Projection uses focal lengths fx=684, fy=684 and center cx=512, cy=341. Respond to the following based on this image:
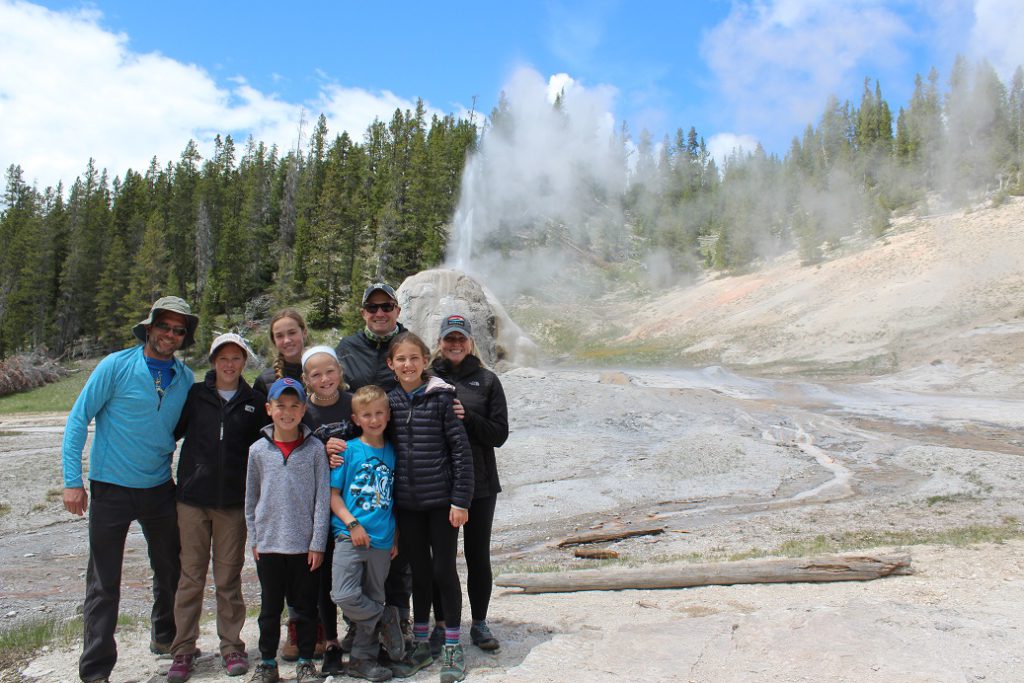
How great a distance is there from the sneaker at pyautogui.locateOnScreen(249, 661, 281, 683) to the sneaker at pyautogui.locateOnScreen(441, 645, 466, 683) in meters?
0.91

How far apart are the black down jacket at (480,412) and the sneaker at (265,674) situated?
1.43m

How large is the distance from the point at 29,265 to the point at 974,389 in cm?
5811

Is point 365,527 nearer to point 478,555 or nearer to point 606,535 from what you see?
point 478,555

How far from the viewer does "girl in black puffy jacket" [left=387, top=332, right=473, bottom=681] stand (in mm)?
3826

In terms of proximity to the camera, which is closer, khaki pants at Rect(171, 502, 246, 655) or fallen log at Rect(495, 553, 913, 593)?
khaki pants at Rect(171, 502, 246, 655)

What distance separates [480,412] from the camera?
13.3 feet

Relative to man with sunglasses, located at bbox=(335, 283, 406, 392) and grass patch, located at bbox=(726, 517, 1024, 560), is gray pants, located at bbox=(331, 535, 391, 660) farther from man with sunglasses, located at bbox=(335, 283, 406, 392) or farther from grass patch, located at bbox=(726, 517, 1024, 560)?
grass patch, located at bbox=(726, 517, 1024, 560)

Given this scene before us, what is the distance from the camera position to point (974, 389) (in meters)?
24.3

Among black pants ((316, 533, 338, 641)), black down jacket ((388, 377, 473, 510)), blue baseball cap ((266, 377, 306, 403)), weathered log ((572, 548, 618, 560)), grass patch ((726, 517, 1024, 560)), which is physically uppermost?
blue baseball cap ((266, 377, 306, 403))

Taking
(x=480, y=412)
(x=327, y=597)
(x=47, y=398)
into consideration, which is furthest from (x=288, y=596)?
(x=47, y=398)

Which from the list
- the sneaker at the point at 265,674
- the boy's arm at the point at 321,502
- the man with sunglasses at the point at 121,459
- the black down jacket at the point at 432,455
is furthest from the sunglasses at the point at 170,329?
the sneaker at the point at 265,674

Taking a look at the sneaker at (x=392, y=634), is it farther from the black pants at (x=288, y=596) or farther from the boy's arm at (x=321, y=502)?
the boy's arm at (x=321, y=502)

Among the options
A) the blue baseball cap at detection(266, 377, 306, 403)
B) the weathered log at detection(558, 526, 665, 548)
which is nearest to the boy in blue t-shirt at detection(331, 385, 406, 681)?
the blue baseball cap at detection(266, 377, 306, 403)

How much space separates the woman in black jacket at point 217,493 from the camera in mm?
3967
